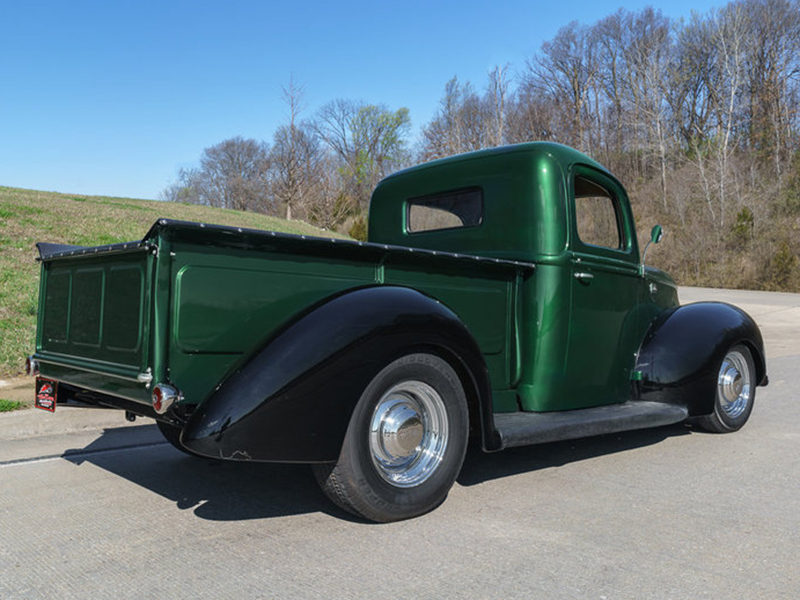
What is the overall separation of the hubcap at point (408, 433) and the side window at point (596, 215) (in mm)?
1864

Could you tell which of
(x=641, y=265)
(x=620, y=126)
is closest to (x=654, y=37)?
(x=620, y=126)

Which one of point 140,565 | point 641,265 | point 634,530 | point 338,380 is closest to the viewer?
point 140,565

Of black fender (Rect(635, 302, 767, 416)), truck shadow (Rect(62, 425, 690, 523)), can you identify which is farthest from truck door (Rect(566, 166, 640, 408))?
truck shadow (Rect(62, 425, 690, 523))

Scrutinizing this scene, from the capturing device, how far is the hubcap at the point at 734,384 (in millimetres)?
5438

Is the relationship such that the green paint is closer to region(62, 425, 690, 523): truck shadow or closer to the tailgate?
the tailgate

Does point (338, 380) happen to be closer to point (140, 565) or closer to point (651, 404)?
point (140, 565)

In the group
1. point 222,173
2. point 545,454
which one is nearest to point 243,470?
point 545,454

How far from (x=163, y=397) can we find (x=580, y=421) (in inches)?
95.5

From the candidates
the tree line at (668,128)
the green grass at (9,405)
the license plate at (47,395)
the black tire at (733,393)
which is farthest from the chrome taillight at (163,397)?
Answer: the tree line at (668,128)

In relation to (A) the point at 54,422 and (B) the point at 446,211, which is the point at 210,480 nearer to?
(A) the point at 54,422

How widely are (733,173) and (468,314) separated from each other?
115 ft

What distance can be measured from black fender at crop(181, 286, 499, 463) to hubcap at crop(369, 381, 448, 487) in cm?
24

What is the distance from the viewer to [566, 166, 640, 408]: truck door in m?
4.44

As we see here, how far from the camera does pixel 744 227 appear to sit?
2925 cm
